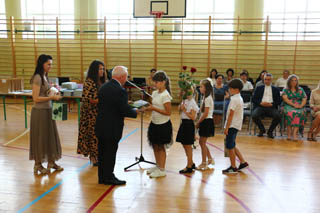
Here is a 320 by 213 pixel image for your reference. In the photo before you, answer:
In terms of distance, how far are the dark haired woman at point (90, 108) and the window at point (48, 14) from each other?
7.75 m

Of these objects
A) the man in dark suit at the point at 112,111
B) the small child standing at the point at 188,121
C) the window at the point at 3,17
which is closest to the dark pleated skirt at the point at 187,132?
the small child standing at the point at 188,121

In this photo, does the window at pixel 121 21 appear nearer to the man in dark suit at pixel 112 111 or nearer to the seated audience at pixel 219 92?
the seated audience at pixel 219 92

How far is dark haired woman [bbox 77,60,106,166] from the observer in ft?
12.5

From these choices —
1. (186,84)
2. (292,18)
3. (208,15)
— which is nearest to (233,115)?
(186,84)

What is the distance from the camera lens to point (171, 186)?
11.6 feet

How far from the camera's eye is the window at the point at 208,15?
389 inches

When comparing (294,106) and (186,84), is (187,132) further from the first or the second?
(294,106)

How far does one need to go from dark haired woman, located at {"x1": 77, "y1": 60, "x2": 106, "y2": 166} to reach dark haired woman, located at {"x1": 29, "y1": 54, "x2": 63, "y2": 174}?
13.2 inches

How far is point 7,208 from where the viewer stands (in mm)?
2934

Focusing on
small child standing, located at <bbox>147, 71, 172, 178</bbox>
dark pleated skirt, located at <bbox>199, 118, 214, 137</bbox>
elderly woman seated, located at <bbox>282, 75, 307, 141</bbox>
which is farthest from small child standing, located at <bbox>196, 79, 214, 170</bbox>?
elderly woman seated, located at <bbox>282, 75, 307, 141</bbox>

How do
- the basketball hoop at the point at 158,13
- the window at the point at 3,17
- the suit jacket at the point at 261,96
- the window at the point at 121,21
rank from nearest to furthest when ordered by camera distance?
the suit jacket at the point at 261,96 < the basketball hoop at the point at 158,13 < the window at the point at 121,21 < the window at the point at 3,17

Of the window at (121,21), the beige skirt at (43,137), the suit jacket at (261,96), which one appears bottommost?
the beige skirt at (43,137)

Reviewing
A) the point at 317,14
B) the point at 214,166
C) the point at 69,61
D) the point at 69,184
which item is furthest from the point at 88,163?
the point at 317,14

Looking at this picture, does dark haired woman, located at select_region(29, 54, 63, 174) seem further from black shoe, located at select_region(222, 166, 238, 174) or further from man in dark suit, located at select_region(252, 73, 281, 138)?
man in dark suit, located at select_region(252, 73, 281, 138)
